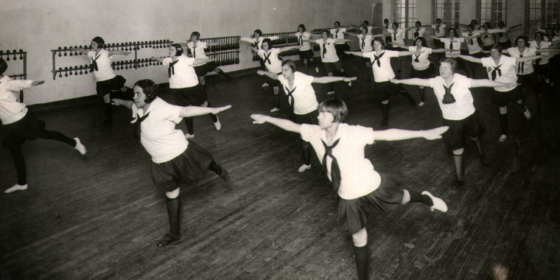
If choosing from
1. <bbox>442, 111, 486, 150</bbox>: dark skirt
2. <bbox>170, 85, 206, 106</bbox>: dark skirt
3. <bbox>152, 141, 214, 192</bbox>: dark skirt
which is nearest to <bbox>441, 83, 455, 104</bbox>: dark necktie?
<bbox>442, 111, 486, 150</bbox>: dark skirt

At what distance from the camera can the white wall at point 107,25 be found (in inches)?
349

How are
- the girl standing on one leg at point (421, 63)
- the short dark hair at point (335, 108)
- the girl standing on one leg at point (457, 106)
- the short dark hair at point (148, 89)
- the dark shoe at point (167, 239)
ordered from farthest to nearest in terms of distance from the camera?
the girl standing on one leg at point (421, 63) < the girl standing on one leg at point (457, 106) < the dark shoe at point (167, 239) < the short dark hair at point (148, 89) < the short dark hair at point (335, 108)

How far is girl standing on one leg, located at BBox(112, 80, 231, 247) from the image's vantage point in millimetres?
3705

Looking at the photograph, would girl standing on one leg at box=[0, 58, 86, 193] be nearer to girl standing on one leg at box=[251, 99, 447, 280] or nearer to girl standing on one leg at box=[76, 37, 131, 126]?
girl standing on one leg at box=[76, 37, 131, 126]

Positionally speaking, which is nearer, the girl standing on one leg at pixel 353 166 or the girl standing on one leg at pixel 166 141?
the girl standing on one leg at pixel 353 166

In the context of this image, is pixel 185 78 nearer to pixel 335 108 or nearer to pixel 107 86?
pixel 107 86

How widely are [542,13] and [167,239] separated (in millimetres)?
17070

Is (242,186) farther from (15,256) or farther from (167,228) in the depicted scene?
(15,256)

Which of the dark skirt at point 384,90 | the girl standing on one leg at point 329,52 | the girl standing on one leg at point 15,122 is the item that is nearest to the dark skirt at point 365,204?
the girl standing on one leg at point 15,122

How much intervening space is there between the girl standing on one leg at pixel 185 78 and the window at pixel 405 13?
14.4 metres

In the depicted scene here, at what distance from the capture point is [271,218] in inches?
174

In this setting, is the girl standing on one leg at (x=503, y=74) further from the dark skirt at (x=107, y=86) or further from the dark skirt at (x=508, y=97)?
the dark skirt at (x=107, y=86)

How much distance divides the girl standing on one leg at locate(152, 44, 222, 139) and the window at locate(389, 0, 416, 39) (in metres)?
14.4

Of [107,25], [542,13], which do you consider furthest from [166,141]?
[542,13]
